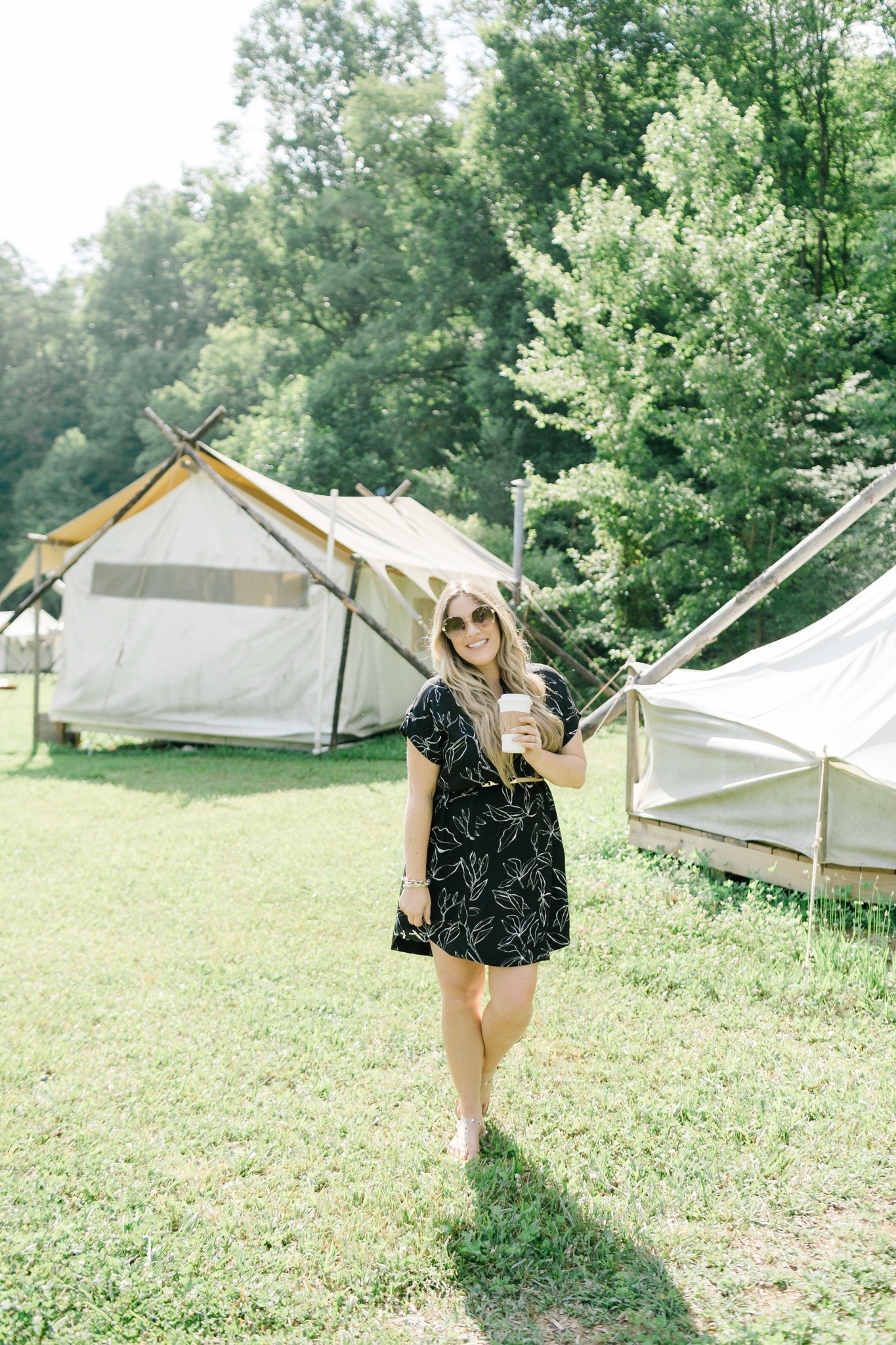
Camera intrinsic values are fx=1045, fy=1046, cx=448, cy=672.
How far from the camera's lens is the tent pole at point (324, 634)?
1093cm

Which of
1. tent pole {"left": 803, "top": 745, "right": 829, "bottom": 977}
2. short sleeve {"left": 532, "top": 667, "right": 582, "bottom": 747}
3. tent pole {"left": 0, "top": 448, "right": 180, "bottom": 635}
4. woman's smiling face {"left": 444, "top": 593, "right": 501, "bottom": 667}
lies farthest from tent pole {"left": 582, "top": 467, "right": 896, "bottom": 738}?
tent pole {"left": 0, "top": 448, "right": 180, "bottom": 635}

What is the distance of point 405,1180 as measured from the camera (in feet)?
9.83

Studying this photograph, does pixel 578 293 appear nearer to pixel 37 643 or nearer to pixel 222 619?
pixel 222 619

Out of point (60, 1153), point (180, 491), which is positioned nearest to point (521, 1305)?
point (60, 1153)

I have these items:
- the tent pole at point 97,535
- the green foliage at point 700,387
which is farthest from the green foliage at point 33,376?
the tent pole at point 97,535

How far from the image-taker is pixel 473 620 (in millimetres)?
3023

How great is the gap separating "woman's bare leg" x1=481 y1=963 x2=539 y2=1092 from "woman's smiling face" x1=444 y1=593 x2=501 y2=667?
89 cm

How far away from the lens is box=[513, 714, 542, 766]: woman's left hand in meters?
2.73

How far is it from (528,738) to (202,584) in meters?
9.64

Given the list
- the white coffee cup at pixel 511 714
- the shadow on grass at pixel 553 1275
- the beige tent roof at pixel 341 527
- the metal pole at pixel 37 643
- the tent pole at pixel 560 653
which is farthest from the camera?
the tent pole at pixel 560 653

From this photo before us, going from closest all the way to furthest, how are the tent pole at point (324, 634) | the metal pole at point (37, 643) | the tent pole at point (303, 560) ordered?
the tent pole at point (303, 560) → the tent pole at point (324, 634) → the metal pole at point (37, 643)

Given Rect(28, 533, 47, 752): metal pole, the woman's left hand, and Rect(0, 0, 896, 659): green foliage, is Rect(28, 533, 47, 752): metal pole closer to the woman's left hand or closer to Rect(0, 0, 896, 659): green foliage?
Rect(0, 0, 896, 659): green foliage

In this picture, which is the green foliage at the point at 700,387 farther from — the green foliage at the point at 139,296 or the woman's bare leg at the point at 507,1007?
the green foliage at the point at 139,296

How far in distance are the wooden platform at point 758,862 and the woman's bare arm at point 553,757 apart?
Answer: 2464 mm
